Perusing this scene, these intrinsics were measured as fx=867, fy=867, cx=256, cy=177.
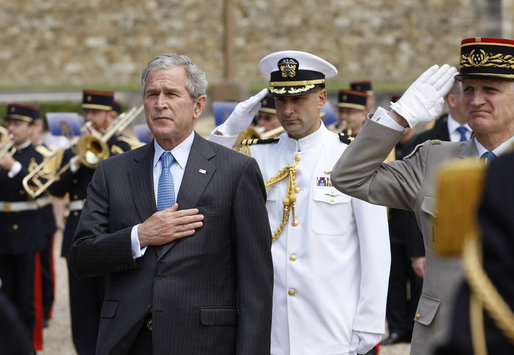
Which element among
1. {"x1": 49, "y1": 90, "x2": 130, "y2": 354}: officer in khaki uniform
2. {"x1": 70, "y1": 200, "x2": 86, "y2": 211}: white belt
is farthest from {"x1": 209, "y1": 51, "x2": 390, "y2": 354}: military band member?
{"x1": 70, "y1": 200, "x2": 86, "y2": 211}: white belt

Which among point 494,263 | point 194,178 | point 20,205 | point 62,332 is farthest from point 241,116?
point 62,332

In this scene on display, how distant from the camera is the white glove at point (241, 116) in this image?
4.27m

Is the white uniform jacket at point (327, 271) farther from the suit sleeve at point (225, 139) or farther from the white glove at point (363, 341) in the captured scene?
the suit sleeve at point (225, 139)

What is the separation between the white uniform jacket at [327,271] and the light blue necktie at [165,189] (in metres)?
0.77

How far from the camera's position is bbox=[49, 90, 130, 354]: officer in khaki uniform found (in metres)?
6.03

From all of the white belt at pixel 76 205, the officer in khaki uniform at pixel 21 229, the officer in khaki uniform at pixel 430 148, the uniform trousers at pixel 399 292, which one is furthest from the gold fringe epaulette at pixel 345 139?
the officer in khaki uniform at pixel 21 229

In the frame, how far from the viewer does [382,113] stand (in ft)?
9.71

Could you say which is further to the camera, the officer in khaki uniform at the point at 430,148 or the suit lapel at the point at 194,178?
the suit lapel at the point at 194,178

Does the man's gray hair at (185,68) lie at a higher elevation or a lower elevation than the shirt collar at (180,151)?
higher

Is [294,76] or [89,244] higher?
[294,76]

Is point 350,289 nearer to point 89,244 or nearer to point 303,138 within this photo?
point 303,138

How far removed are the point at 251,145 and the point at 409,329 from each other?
3.45m

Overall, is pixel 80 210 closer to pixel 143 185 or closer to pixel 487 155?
pixel 143 185

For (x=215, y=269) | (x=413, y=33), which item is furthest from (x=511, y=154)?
(x=413, y=33)
